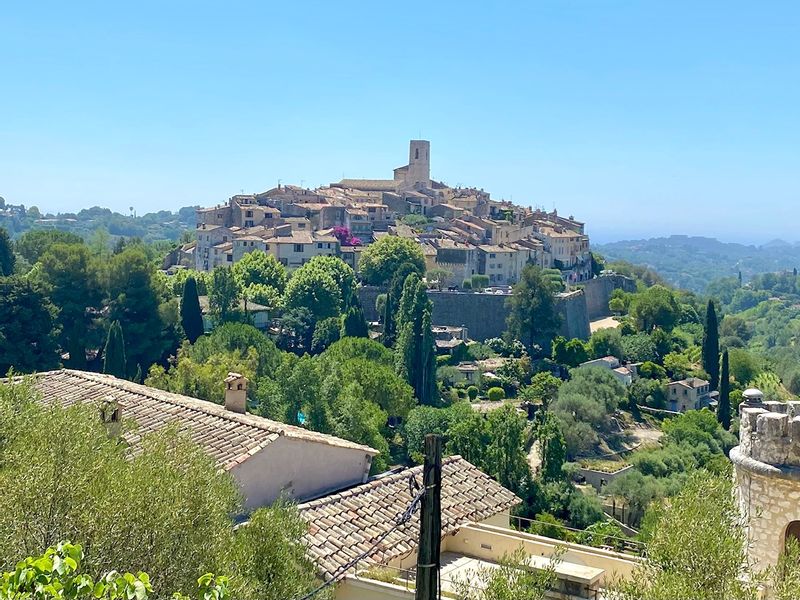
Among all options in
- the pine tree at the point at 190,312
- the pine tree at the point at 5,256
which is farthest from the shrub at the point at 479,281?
the pine tree at the point at 5,256

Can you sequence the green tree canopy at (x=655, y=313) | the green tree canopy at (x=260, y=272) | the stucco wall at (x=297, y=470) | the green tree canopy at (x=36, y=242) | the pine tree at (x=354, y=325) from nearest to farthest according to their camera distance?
the stucco wall at (x=297, y=470) < the pine tree at (x=354, y=325) < the green tree canopy at (x=260, y=272) < the green tree canopy at (x=36, y=242) < the green tree canopy at (x=655, y=313)

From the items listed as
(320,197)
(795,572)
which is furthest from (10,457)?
(320,197)

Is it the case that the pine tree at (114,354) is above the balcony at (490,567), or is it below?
below

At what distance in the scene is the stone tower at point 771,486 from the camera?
29.0 feet

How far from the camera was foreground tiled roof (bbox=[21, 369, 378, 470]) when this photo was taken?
50.6 ft

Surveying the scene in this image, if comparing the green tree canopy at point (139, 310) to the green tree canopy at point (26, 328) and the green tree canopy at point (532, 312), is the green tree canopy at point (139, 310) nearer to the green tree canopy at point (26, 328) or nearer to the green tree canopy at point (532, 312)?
the green tree canopy at point (26, 328)

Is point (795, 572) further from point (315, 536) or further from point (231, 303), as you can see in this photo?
point (231, 303)

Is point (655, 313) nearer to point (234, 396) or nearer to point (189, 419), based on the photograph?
point (234, 396)

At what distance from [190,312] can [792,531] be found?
139 feet

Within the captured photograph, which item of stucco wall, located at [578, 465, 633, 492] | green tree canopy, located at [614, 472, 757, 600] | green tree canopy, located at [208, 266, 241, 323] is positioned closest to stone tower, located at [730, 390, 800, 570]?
green tree canopy, located at [614, 472, 757, 600]

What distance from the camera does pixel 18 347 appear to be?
39.2 meters

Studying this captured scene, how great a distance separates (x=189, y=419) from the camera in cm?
1712

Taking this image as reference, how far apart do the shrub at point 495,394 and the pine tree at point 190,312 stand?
14.8 m

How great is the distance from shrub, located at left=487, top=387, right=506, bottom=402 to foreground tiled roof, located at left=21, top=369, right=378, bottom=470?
32508 millimetres
